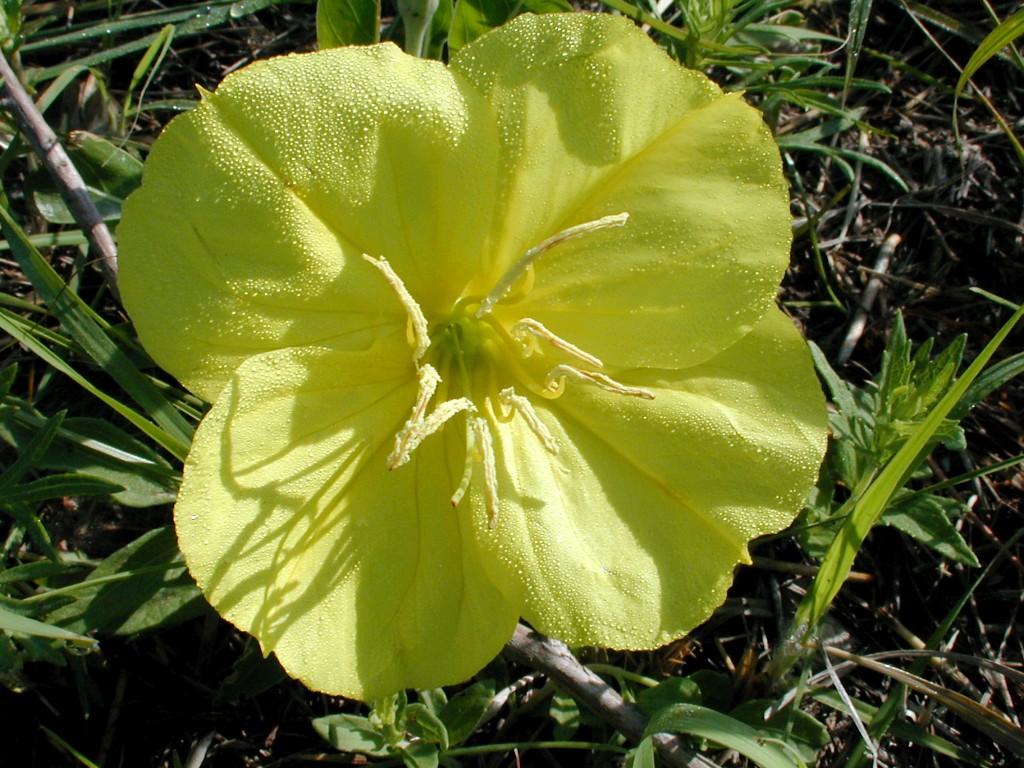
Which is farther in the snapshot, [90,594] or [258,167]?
[90,594]

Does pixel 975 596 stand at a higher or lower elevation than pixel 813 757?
lower

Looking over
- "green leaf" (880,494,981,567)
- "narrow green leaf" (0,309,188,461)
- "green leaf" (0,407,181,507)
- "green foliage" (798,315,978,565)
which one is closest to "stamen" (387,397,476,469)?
"narrow green leaf" (0,309,188,461)

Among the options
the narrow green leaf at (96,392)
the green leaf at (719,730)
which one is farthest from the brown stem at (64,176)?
the green leaf at (719,730)

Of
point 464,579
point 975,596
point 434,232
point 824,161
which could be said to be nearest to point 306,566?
point 464,579

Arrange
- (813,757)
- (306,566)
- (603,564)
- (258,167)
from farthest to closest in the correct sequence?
(813,757)
(603,564)
(306,566)
(258,167)

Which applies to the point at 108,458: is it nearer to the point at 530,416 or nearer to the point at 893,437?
the point at 530,416

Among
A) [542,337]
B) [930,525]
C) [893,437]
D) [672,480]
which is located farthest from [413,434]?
[930,525]

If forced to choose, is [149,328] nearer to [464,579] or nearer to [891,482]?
[464,579]
